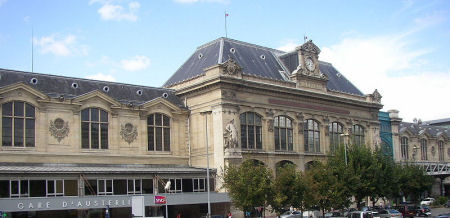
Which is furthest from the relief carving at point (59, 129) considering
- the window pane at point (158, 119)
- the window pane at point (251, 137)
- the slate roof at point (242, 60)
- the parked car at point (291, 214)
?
the parked car at point (291, 214)

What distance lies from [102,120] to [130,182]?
26.3 feet

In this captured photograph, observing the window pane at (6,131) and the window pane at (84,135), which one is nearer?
the window pane at (6,131)

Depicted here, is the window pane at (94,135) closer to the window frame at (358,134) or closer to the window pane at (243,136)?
the window pane at (243,136)

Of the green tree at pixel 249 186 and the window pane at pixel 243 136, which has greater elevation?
the window pane at pixel 243 136

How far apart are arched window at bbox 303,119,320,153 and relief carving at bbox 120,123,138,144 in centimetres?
2196

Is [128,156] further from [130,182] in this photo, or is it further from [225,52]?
[225,52]

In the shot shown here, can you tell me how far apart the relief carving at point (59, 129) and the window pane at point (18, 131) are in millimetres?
2817

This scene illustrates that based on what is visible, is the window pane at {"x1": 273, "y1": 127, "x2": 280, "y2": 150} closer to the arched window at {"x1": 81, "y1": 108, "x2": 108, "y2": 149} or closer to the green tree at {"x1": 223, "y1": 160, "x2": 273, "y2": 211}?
the green tree at {"x1": 223, "y1": 160, "x2": 273, "y2": 211}

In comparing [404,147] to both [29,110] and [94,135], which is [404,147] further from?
[29,110]

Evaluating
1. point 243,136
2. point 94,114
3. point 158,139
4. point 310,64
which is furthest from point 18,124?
point 310,64

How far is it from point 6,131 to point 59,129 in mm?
5238

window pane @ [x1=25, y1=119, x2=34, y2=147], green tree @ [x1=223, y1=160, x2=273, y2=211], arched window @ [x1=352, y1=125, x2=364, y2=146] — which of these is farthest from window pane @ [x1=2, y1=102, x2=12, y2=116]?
arched window @ [x1=352, y1=125, x2=364, y2=146]

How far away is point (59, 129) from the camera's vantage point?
6000cm

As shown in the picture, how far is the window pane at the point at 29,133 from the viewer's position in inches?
2279
